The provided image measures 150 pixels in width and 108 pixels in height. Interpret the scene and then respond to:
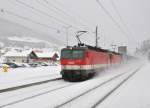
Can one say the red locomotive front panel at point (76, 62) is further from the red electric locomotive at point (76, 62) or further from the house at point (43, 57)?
the house at point (43, 57)

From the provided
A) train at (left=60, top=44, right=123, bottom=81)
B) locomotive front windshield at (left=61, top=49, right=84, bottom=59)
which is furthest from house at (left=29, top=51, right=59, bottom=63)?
train at (left=60, top=44, right=123, bottom=81)

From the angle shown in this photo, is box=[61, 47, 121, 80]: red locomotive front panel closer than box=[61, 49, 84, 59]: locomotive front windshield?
Yes

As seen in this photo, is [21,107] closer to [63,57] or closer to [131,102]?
[131,102]

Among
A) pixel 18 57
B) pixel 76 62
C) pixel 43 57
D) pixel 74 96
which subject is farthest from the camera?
pixel 18 57

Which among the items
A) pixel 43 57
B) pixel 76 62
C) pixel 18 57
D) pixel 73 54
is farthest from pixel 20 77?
pixel 18 57

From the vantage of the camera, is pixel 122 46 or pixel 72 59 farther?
pixel 122 46

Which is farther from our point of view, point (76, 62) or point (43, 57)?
point (43, 57)

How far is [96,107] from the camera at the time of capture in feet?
32.7

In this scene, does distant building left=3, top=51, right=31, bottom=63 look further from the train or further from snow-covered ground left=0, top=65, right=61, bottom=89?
the train

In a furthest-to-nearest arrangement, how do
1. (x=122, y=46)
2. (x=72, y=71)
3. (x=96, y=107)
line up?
(x=122, y=46) → (x=72, y=71) → (x=96, y=107)

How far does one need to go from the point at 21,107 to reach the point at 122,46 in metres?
93.1

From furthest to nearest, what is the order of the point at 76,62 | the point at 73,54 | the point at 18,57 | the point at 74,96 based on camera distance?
the point at 18,57, the point at 73,54, the point at 76,62, the point at 74,96

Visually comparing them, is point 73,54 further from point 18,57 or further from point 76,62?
point 18,57

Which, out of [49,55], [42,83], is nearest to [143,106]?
[42,83]
